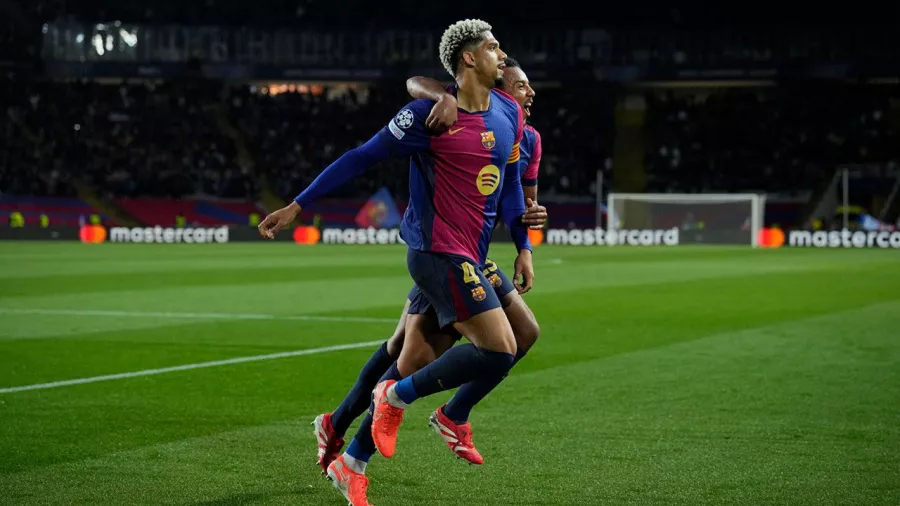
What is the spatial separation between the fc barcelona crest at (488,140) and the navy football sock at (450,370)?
0.89 metres

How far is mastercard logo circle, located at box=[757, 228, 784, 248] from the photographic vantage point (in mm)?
43438

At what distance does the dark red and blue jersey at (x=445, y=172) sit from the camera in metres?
5.57

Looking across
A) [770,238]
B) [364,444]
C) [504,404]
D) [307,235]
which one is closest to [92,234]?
[307,235]

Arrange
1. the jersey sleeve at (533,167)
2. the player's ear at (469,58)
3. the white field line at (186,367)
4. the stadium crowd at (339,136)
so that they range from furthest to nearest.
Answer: the stadium crowd at (339,136)
the white field line at (186,367)
the jersey sleeve at (533,167)
the player's ear at (469,58)

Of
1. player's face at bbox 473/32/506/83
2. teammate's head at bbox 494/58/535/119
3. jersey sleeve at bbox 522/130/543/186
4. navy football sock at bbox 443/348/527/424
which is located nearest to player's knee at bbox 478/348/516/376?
navy football sock at bbox 443/348/527/424

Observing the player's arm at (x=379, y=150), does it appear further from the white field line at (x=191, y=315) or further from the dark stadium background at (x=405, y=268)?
the white field line at (x=191, y=315)

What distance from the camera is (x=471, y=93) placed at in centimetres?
570

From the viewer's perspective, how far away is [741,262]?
30406 mm

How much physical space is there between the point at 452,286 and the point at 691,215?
137ft

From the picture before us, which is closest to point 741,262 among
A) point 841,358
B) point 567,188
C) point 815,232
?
point 815,232

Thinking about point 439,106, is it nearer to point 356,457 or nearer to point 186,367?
point 356,457

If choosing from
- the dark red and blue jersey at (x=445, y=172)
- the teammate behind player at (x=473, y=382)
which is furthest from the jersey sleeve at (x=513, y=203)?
the dark red and blue jersey at (x=445, y=172)

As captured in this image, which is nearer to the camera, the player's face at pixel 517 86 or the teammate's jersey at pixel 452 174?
the teammate's jersey at pixel 452 174

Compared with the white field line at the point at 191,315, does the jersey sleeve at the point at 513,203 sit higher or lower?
higher
